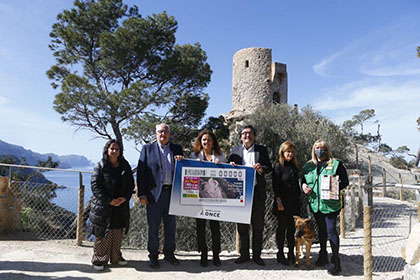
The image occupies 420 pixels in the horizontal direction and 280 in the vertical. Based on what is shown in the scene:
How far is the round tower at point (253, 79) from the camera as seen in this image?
70.2 feet

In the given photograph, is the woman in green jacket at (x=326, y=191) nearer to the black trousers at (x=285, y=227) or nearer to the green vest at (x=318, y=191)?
the green vest at (x=318, y=191)

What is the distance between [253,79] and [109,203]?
19431mm

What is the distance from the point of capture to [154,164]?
3.70 m

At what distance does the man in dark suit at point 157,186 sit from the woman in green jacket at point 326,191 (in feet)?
5.92

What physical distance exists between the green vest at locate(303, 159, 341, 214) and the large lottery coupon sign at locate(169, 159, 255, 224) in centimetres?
77

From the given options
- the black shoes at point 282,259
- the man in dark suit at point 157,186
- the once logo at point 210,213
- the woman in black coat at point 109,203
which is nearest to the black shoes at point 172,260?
the man in dark suit at point 157,186

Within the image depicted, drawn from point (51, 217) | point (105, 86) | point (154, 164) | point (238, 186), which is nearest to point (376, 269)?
point (238, 186)

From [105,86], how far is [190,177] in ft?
37.8

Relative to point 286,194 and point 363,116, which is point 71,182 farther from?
point 363,116

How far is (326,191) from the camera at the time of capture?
350cm

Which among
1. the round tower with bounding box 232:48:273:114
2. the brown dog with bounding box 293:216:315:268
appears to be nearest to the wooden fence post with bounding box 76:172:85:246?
the brown dog with bounding box 293:216:315:268

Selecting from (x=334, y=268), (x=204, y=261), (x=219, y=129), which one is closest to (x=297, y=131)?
(x=219, y=129)

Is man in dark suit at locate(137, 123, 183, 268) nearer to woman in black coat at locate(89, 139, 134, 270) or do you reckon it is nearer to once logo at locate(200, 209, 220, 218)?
woman in black coat at locate(89, 139, 134, 270)

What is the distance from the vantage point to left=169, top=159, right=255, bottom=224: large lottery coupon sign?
12.3ft
